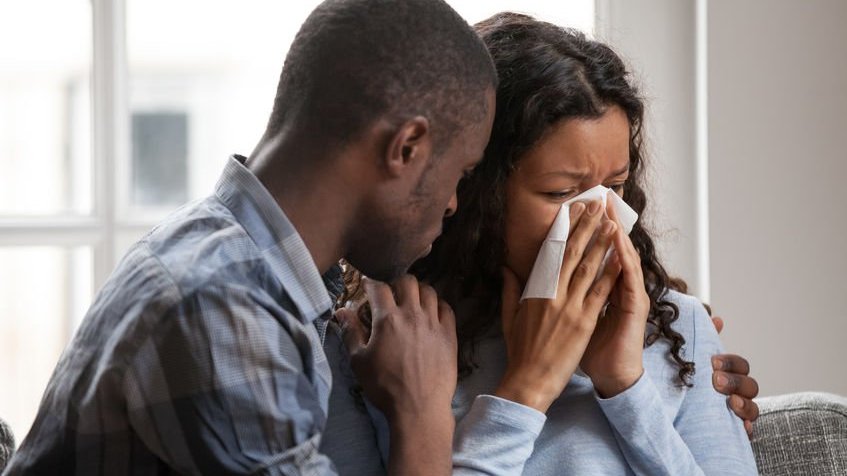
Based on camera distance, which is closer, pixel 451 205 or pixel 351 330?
pixel 451 205

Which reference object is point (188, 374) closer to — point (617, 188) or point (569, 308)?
point (569, 308)

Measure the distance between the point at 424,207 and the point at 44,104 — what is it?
4.87 feet

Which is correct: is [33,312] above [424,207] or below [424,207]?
below

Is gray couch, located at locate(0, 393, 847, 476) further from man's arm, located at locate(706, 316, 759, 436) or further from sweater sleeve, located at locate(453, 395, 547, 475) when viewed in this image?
sweater sleeve, located at locate(453, 395, 547, 475)

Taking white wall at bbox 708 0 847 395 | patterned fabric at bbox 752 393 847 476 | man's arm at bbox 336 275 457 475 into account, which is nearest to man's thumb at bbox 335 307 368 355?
man's arm at bbox 336 275 457 475

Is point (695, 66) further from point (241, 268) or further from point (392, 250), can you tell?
point (241, 268)

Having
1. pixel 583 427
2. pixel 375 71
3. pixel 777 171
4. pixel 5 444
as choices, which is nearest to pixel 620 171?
pixel 583 427

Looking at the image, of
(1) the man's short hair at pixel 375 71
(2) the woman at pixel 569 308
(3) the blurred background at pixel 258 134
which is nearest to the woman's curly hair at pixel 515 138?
(2) the woman at pixel 569 308

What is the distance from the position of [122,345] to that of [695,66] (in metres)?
1.81

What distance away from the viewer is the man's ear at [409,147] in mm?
1167

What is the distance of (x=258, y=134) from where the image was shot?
2529 millimetres

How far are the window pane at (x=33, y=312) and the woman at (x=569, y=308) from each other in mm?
1193

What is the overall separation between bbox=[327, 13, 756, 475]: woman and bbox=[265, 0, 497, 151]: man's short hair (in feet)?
0.90

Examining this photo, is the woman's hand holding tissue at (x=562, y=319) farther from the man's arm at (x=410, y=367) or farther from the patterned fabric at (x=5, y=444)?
the patterned fabric at (x=5, y=444)
